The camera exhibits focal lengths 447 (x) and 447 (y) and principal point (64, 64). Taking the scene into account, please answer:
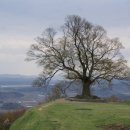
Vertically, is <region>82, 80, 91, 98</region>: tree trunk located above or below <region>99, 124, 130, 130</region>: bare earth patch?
above

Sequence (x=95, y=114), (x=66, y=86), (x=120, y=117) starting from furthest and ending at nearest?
(x=66, y=86) → (x=95, y=114) → (x=120, y=117)

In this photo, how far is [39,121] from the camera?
33750 mm

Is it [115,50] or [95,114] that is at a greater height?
[115,50]

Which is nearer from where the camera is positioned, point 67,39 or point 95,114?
point 95,114

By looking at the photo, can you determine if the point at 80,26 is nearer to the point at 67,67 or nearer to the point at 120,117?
the point at 67,67

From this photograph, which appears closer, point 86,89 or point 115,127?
point 115,127

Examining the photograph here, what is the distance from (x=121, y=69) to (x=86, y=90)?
5406 millimetres

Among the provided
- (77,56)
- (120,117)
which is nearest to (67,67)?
(77,56)

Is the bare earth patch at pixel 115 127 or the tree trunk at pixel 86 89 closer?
the bare earth patch at pixel 115 127

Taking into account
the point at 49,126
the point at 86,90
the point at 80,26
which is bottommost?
the point at 49,126

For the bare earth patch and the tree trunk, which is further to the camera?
the tree trunk

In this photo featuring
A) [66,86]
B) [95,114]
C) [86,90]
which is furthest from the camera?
[66,86]

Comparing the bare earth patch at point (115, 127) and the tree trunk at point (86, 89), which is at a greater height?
the tree trunk at point (86, 89)

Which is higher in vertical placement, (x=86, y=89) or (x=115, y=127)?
(x=86, y=89)
